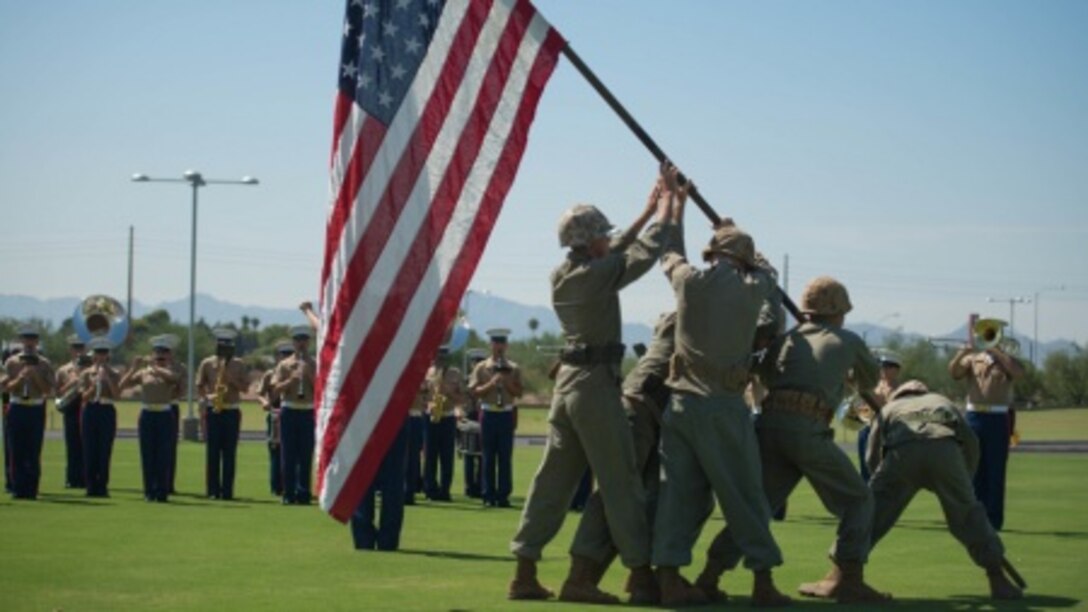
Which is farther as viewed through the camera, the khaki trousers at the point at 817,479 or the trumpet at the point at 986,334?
the trumpet at the point at 986,334

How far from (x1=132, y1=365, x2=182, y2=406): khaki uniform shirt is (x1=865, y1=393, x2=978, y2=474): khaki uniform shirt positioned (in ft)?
39.4

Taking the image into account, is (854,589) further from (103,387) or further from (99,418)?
(103,387)

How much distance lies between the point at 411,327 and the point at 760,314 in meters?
2.45

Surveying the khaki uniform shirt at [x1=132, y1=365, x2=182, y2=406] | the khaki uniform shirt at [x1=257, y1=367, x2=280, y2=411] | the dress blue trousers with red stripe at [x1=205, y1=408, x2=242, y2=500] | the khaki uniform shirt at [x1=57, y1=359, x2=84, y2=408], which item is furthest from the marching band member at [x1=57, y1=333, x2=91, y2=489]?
the khaki uniform shirt at [x1=257, y1=367, x2=280, y2=411]

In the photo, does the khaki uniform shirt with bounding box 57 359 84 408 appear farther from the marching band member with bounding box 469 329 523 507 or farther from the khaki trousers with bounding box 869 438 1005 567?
the khaki trousers with bounding box 869 438 1005 567

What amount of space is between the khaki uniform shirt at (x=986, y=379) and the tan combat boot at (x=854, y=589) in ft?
23.2

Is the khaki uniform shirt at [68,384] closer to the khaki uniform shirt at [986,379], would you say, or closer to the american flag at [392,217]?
Answer: the khaki uniform shirt at [986,379]

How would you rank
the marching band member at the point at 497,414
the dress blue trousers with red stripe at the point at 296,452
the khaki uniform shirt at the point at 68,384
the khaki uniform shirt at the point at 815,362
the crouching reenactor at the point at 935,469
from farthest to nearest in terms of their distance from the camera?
1. the khaki uniform shirt at the point at 68,384
2. the marching band member at the point at 497,414
3. the dress blue trousers with red stripe at the point at 296,452
4. the crouching reenactor at the point at 935,469
5. the khaki uniform shirt at the point at 815,362

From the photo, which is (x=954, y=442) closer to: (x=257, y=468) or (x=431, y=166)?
(x=431, y=166)

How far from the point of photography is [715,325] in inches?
456

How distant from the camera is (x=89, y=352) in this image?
24828 millimetres

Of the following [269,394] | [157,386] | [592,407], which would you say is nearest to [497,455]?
[269,394]

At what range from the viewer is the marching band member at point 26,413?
72.4 feet

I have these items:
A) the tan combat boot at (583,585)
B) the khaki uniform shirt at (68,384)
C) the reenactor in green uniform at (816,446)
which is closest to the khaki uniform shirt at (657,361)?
the reenactor in green uniform at (816,446)
